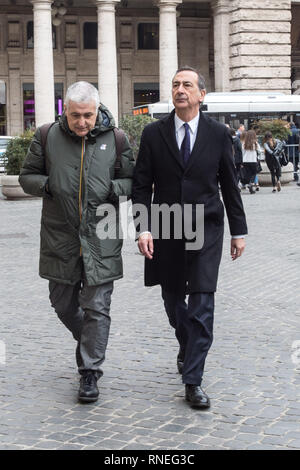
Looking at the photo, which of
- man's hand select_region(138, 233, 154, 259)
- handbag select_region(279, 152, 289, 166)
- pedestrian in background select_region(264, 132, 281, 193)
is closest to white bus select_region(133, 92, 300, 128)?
handbag select_region(279, 152, 289, 166)

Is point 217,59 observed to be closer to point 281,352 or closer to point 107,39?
point 107,39

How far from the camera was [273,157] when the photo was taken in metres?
23.6

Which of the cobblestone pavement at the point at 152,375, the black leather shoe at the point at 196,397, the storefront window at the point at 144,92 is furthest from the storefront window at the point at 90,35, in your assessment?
the black leather shoe at the point at 196,397

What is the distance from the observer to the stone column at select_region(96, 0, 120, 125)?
123ft

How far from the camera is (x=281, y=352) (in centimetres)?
636

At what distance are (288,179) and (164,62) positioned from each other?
13.5 meters

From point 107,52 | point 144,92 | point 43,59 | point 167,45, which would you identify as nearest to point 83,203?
point 43,59

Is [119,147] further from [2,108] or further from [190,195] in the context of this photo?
[2,108]

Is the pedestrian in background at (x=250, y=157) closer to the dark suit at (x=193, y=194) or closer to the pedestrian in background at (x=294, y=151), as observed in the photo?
the pedestrian in background at (x=294, y=151)

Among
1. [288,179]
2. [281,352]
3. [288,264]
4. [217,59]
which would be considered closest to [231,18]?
[217,59]

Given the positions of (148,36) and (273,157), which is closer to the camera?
(273,157)

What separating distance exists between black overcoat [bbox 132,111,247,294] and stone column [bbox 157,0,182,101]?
33042 millimetres

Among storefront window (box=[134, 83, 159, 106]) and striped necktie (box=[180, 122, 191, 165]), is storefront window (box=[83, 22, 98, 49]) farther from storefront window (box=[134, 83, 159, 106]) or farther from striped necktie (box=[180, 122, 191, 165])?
striped necktie (box=[180, 122, 191, 165])

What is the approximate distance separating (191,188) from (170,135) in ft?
1.09
